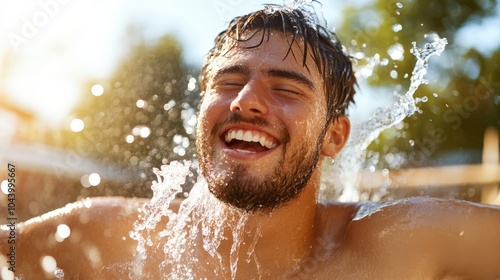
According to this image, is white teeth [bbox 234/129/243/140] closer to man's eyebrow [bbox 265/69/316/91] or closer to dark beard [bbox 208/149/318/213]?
dark beard [bbox 208/149/318/213]

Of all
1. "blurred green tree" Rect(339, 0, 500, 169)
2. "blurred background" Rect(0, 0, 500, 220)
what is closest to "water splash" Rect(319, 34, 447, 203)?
"blurred background" Rect(0, 0, 500, 220)

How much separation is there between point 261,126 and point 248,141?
0.09 m

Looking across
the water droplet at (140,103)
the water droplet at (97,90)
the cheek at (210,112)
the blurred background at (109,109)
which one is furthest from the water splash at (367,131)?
the water droplet at (97,90)

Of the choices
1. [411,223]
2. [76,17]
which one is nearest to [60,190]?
[76,17]

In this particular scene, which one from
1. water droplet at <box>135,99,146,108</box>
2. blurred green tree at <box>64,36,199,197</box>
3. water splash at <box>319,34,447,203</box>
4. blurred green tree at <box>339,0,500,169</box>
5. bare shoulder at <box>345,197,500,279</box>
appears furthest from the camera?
blurred green tree at <box>339,0,500,169</box>

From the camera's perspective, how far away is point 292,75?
2.58 meters

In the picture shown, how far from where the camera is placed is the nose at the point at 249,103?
94.8 inches

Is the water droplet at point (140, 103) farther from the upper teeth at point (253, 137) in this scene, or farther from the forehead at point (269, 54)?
the upper teeth at point (253, 137)

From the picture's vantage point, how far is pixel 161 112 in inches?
185

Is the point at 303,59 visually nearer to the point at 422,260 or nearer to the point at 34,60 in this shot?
the point at 422,260

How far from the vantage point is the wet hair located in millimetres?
2750

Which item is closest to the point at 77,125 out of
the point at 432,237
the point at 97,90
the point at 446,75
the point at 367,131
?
the point at 97,90

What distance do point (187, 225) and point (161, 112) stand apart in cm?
205

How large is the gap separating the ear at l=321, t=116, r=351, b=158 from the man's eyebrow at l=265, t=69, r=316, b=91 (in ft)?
1.13
